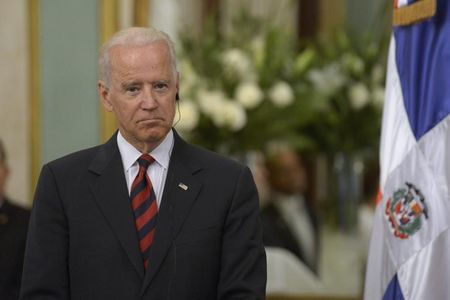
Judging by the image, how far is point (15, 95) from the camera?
5.76 meters

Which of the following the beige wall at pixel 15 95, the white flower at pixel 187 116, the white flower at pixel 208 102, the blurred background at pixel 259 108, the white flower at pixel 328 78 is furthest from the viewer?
the white flower at pixel 328 78

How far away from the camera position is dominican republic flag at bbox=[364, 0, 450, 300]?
155 inches

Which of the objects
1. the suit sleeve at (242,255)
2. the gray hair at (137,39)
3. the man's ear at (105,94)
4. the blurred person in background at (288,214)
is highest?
the gray hair at (137,39)

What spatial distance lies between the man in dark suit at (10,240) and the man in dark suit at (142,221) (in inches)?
69.4

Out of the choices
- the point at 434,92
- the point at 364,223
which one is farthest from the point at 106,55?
the point at 364,223

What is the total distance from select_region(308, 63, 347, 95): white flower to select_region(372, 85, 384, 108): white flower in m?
0.22

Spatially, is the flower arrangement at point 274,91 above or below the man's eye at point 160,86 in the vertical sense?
below

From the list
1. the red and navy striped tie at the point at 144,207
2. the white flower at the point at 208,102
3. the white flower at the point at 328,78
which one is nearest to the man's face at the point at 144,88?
the red and navy striped tie at the point at 144,207

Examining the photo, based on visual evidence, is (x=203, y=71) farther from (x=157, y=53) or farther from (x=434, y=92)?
(x=157, y=53)

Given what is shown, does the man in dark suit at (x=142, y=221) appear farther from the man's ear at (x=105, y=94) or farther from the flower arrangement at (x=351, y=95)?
the flower arrangement at (x=351, y=95)

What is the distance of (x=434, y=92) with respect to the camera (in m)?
4.03

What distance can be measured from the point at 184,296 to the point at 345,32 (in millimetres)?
5338

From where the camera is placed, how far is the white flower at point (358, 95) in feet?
24.6

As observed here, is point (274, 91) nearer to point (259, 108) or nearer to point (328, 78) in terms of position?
point (259, 108)
